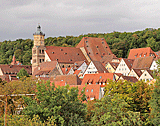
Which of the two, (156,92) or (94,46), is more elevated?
(94,46)

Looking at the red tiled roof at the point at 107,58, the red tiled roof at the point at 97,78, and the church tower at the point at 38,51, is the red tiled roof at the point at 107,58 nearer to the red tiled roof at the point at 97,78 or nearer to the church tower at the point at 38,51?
the church tower at the point at 38,51

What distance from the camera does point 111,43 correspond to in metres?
148

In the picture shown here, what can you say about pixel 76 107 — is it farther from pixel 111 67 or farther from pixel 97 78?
pixel 111 67

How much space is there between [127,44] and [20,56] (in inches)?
2256

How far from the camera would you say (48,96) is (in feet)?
81.0

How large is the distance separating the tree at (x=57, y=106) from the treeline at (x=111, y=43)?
10513cm

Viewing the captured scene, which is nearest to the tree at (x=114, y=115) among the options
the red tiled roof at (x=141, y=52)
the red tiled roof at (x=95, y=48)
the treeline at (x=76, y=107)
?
the treeline at (x=76, y=107)

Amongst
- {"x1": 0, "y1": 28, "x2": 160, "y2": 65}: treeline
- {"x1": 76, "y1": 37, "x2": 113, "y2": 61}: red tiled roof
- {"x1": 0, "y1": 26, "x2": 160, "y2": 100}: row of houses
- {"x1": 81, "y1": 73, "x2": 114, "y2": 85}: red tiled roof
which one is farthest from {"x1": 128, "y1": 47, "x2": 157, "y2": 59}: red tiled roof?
{"x1": 81, "y1": 73, "x2": 114, "y2": 85}: red tiled roof

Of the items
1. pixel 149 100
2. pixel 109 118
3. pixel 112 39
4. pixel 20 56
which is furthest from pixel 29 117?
pixel 20 56

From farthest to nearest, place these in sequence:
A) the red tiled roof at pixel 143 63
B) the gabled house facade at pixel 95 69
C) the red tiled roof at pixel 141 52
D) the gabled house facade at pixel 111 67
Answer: the red tiled roof at pixel 141 52, the gabled house facade at pixel 111 67, the gabled house facade at pixel 95 69, the red tiled roof at pixel 143 63

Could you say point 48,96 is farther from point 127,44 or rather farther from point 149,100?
point 127,44

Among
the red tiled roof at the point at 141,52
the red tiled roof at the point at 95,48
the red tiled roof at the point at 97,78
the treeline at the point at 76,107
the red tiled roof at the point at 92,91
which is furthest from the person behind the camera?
the red tiled roof at the point at 95,48

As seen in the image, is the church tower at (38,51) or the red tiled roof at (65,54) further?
the church tower at (38,51)

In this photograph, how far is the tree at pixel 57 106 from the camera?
24.2m
